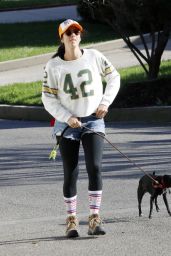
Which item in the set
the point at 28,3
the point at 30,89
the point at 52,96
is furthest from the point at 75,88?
the point at 28,3

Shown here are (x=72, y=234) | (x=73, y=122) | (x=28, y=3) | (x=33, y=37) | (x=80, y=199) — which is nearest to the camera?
(x=73, y=122)

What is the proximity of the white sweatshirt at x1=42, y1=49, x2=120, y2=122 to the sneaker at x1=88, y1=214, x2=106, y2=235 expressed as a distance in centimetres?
77

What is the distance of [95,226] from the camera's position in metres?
7.63

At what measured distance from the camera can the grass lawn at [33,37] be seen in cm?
2411

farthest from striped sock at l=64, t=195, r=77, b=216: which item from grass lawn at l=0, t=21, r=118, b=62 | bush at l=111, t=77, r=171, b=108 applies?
grass lawn at l=0, t=21, r=118, b=62

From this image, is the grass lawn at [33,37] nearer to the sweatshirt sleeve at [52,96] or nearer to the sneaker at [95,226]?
the sweatshirt sleeve at [52,96]

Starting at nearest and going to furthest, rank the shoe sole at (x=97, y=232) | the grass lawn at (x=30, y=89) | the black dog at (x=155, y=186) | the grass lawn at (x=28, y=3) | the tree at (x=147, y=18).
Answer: the shoe sole at (x=97, y=232)
the black dog at (x=155, y=186)
the tree at (x=147, y=18)
the grass lawn at (x=30, y=89)
the grass lawn at (x=28, y=3)

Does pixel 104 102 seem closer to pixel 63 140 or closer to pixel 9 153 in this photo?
pixel 63 140

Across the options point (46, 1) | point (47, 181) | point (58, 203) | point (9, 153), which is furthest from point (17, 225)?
point (46, 1)

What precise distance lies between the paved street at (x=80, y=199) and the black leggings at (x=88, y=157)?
0.44 m

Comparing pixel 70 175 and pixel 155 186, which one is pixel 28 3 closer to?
pixel 155 186

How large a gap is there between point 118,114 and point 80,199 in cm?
671

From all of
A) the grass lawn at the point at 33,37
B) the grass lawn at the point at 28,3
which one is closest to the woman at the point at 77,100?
the grass lawn at the point at 33,37

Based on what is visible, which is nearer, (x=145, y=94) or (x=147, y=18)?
(x=145, y=94)
